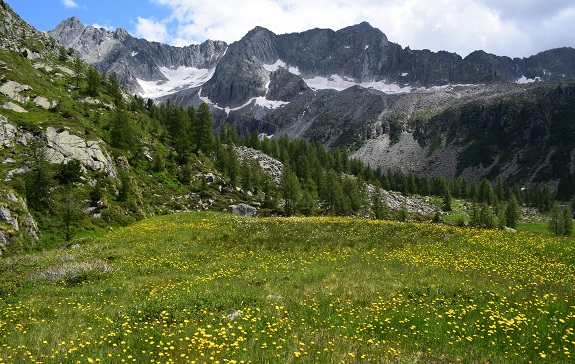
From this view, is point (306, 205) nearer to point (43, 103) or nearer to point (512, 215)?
point (512, 215)

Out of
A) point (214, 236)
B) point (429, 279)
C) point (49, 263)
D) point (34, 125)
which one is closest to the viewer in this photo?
point (429, 279)

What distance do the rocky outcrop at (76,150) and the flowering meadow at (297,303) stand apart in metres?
27.5

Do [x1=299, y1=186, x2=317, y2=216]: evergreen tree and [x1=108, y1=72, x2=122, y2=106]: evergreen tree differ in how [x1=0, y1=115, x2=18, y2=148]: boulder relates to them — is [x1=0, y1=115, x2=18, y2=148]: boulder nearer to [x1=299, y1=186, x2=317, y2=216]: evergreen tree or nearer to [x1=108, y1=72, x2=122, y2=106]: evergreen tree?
[x1=108, y1=72, x2=122, y2=106]: evergreen tree

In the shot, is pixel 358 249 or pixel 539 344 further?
pixel 358 249

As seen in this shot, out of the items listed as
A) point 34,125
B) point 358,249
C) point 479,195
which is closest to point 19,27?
point 34,125

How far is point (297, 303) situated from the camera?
12180 mm

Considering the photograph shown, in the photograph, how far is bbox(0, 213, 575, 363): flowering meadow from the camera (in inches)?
331

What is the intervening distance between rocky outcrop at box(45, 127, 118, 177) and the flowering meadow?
1084 inches

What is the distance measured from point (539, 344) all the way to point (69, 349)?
445 inches

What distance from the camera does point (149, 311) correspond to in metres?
11.5

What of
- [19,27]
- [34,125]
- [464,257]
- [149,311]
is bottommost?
[464,257]

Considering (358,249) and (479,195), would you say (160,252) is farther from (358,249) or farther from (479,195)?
(479,195)

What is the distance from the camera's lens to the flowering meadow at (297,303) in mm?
8398

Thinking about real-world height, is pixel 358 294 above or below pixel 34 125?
below
